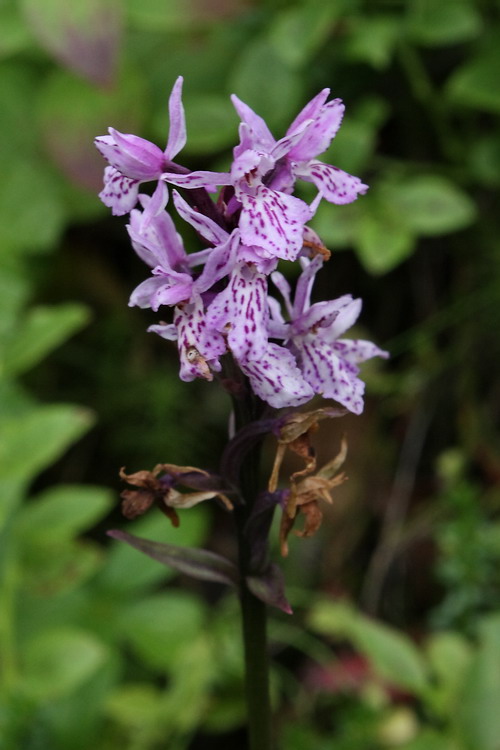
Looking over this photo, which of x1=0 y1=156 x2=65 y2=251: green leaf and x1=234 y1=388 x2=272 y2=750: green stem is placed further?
x1=0 y1=156 x2=65 y2=251: green leaf

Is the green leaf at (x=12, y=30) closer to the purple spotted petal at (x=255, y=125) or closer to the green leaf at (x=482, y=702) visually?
the purple spotted petal at (x=255, y=125)

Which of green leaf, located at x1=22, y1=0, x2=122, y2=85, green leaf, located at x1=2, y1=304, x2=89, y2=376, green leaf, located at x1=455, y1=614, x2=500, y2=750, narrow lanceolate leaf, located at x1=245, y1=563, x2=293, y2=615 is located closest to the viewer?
narrow lanceolate leaf, located at x1=245, y1=563, x2=293, y2=615

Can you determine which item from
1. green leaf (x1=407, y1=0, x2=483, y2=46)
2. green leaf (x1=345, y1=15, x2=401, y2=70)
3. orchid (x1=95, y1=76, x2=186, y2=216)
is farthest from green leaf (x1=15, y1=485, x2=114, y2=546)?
green leaf (x1=407, y1=0, x2=483, y2=46)

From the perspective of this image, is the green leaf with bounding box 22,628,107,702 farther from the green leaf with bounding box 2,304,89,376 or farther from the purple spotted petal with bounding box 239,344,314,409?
the purple spotted petal with bounding box 239,344,314,409

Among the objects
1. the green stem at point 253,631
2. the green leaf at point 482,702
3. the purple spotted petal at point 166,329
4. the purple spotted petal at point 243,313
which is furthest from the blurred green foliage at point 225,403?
the purple spotted petal at point 243,313

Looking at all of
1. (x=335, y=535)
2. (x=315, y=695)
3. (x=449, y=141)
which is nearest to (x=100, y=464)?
(x=335, y=535)

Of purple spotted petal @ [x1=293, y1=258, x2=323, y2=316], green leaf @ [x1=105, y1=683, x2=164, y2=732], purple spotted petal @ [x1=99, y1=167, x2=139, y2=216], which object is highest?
purple spotted petal @ [x1=99, y1=167, x2=139, y2=216]

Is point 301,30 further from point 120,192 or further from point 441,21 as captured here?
point 120,192
